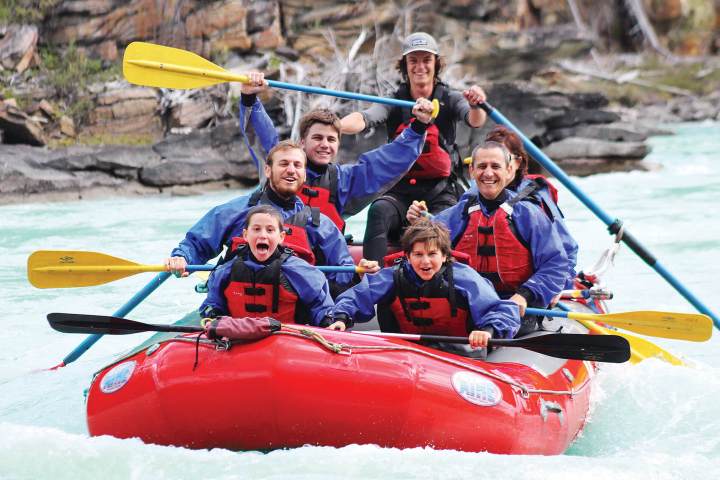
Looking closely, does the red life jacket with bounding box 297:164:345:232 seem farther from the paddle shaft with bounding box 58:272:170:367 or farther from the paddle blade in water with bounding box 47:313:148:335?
the paddle blade in water with bounding box 47:313:148:335

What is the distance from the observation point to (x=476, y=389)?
2781 mm

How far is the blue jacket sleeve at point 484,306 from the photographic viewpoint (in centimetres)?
304

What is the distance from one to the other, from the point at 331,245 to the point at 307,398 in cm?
111

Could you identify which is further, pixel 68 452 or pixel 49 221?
pixel 49 221

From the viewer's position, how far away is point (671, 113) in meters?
22.8

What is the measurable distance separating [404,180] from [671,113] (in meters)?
20.1

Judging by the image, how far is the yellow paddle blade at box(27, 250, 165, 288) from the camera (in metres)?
3.62

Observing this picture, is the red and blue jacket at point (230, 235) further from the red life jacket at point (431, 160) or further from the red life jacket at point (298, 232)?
the red life jacket at point (431, 160)

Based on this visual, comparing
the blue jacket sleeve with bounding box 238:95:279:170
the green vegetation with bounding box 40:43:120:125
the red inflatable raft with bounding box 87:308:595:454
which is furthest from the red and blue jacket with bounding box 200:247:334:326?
the green vegetation with bounding box 40:43:120:125

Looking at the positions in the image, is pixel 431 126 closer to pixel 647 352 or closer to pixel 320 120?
pixel 320 120

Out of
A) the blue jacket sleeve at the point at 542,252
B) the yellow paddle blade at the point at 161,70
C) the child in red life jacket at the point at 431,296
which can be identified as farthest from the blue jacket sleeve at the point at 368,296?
the yellow paddle blade at the point at 161,70

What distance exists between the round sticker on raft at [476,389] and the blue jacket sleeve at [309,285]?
1.86 feet

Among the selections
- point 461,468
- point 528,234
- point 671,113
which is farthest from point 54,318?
point 671,113

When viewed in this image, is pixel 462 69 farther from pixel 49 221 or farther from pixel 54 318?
pixel 54 318
